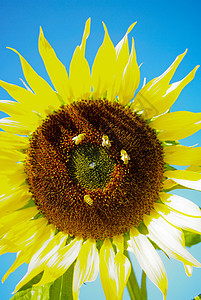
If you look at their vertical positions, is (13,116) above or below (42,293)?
above

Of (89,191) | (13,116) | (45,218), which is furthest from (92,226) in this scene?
(13,116)

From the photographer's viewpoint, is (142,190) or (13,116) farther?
(13,116)

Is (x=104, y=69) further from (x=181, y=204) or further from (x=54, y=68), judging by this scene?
(x=181, y=204)

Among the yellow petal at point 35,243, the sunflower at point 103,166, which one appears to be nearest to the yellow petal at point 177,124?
the sunflower at point 103,166

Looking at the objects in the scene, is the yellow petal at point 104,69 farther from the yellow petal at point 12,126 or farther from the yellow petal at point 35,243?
the yellow petal at point 35,243

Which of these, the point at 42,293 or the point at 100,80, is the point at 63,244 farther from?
the point at 100,80

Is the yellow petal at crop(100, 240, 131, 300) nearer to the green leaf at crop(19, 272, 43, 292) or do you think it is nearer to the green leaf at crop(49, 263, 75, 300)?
the green leaf at crop(49, 263, 75, 300)
